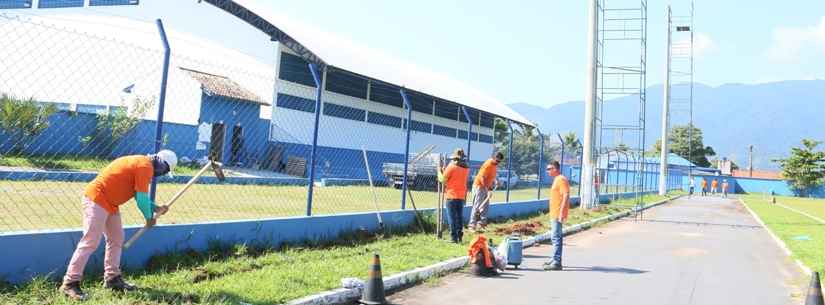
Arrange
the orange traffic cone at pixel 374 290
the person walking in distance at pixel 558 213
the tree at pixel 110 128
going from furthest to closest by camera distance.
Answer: the tree at pixel 110 128 < the person walking in distance at pixel 558 213 < the orange traffic cone at pixel 374 290

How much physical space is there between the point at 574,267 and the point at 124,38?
20443 mm

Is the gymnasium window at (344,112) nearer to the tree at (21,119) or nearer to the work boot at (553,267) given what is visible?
the tree at (21,119)

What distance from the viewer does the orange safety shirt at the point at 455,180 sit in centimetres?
1091

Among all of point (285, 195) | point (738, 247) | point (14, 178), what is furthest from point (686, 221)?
point (14, 178)

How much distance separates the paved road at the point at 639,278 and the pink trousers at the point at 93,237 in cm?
267

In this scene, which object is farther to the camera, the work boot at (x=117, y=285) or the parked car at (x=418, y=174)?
the parked car at (x=418, y=174)

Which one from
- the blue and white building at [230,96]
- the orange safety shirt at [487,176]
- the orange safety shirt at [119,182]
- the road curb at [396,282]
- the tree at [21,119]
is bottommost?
the road curb at [396,282]

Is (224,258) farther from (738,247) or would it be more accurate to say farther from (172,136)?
(172,136)

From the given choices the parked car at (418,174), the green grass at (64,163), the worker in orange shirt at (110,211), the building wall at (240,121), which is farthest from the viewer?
the parked car at (418,174)

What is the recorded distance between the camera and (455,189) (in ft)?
36.0

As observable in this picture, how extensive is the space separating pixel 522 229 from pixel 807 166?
210 ft

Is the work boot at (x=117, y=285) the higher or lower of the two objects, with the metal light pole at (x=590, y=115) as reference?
lower

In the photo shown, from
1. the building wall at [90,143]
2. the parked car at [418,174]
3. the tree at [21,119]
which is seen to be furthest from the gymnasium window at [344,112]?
the tree at [21,119]

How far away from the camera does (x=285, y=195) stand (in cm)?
1775
